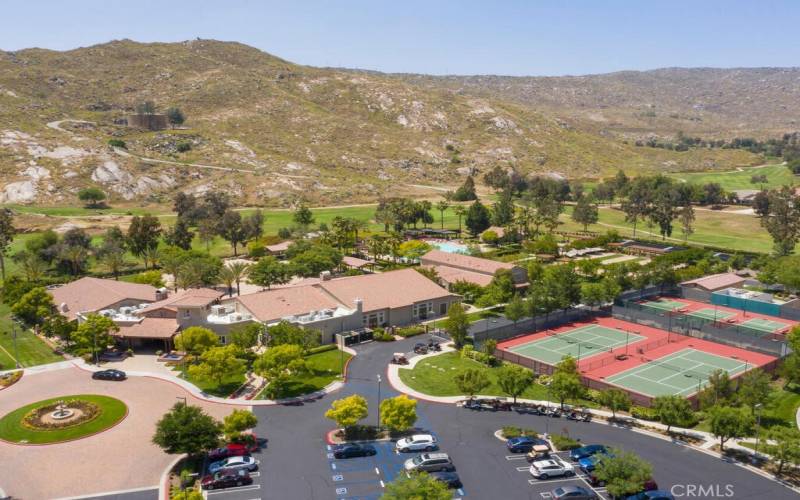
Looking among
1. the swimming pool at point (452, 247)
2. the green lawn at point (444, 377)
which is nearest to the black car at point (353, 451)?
the green lawn at point (444, 377)

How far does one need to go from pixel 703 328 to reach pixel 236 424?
186 ft

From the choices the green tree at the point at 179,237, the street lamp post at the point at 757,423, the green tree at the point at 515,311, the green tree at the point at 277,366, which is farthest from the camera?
the green tree at the point at 179,237

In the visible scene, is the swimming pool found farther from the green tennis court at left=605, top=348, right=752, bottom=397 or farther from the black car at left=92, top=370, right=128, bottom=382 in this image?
the black car at left=92, top=370, right=128, bottom=382

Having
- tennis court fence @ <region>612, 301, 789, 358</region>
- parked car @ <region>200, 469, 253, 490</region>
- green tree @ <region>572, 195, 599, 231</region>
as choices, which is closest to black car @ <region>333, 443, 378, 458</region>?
parked car @ <region>200, 469, 253, 490</region>

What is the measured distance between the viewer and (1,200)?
151 m

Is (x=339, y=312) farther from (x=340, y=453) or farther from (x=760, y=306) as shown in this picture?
(x=760, y=306)

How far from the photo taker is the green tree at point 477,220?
135875 mm

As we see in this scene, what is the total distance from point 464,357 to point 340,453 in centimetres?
2448

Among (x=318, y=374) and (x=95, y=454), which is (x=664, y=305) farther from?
(x=95, y=454)

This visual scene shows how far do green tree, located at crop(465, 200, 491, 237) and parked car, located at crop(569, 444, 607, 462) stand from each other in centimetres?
9467

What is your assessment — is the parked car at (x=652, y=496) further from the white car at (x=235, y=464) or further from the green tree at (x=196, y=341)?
the green tree at (x=196, y=341)

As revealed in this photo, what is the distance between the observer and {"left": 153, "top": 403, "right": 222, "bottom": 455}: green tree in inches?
1625

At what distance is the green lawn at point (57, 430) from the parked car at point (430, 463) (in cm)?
2535

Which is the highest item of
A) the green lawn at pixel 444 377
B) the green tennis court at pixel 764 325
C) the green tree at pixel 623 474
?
the green tree at pixel 623 474
